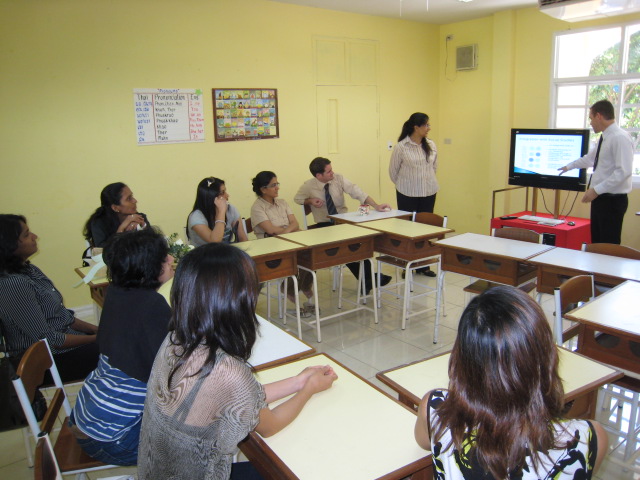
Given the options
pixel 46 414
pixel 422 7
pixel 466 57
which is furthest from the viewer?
pixel 466 57

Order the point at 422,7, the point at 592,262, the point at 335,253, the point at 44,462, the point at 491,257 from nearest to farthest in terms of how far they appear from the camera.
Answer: the point at 44,462 → the point at 592,262 → the point at 491,257 → the point at 335,253 → the point at 422,7

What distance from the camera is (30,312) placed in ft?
7.93

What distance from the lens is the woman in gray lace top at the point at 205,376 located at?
4.17ft

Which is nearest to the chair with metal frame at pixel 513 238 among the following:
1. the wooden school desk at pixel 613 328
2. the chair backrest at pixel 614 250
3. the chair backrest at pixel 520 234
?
the chair backrest at pixel 520 234

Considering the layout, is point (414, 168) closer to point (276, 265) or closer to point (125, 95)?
point (276, 265)

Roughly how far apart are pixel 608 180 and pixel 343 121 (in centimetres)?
298

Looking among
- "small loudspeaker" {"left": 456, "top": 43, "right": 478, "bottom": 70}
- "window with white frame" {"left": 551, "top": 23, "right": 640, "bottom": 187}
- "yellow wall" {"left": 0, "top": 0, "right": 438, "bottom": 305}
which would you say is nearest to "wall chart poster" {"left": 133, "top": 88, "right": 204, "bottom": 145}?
"yellow wall" {"left": 0, "top": 0, "right": 438, "bottom": 305}

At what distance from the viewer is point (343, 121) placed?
627cm

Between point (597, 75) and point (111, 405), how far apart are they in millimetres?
5888

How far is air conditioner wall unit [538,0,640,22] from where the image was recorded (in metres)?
3.63

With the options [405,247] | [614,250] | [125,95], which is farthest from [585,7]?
[125,95]

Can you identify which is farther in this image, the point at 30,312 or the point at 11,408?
the point at 30,312

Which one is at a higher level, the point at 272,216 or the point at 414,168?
the point at 414,168

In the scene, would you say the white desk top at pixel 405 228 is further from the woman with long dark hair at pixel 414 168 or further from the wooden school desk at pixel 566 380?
the wooden school desk at pixel 566 380
